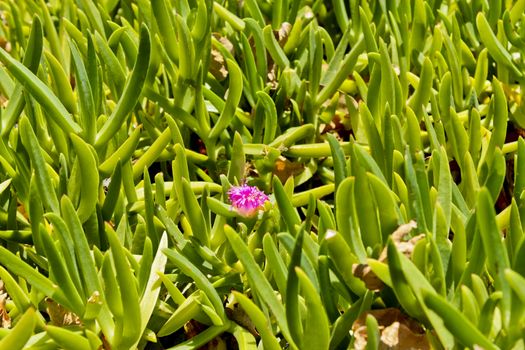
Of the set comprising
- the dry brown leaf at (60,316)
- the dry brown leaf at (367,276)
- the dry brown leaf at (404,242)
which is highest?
the dry brown leaf at (404,242)

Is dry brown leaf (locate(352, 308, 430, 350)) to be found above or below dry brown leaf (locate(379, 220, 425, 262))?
below

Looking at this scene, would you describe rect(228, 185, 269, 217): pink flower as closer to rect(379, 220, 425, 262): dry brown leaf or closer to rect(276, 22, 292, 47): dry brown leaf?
rect(379, 220, 425, 262): dry brown leaf

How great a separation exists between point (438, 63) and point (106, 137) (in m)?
0.52

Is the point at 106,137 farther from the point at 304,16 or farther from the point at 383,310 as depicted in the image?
the point at 304,16

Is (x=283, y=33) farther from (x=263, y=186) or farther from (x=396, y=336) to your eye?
(x=396, y=336)

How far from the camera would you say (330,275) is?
0.86 m

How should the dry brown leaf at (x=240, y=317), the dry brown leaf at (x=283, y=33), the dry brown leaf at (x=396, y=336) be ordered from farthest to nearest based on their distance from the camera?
the dry brown leaf at (x=283, y=33), the dry brown leaf at (x=240, y=317), the dry brown leaf at (x=396, y=336)

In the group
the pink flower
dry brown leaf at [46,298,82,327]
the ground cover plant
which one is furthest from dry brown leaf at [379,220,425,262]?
dry brown leaf at [46,298,82,327]

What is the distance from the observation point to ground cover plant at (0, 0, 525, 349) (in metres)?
0.80

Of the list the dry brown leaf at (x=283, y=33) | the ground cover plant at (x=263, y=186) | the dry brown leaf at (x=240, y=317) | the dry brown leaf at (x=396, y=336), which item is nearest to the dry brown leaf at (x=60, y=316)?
the ground cover plant at (x=263, y=186)

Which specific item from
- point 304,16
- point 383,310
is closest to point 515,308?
point 383,310

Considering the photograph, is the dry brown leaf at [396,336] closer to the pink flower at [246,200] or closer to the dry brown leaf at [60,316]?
the pink flower at [246,200]

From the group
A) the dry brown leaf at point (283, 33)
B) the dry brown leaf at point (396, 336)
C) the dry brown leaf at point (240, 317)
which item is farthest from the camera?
the dry brown leaf at point (283, 33)

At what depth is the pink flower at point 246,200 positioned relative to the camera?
3.14 ft
